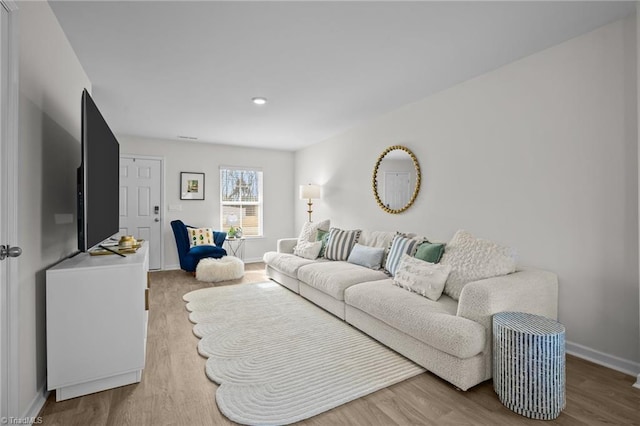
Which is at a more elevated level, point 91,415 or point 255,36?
point 255,36

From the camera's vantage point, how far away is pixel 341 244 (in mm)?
4156

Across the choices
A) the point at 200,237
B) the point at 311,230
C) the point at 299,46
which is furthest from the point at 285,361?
the point at 200,237

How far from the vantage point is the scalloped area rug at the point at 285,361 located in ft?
5.84

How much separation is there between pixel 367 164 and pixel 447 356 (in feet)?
9.98

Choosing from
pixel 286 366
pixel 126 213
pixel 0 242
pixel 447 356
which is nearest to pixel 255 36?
pixel 0 242

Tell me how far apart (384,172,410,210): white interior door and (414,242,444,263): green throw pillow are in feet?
3.37

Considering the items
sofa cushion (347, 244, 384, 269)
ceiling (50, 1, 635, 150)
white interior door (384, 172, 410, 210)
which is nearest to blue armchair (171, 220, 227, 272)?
ceiling (50, 1, 635, 150)

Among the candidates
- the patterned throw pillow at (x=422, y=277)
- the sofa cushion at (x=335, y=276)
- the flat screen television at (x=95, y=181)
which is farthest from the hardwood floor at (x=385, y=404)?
the sofa cushion at (x=335, y=276)

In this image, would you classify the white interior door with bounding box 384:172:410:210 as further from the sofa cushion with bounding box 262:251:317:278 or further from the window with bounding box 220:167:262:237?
the window with bounding box 220:167:262:237

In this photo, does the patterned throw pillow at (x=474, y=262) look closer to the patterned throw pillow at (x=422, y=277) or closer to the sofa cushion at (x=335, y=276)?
the patterned throw pillow at (x=422, y=277)

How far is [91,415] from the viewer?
1693 millimetres

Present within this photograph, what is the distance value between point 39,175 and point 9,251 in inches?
22.6

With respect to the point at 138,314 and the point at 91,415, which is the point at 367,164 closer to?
the point at 138,314

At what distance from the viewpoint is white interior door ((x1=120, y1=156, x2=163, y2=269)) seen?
534 cm
